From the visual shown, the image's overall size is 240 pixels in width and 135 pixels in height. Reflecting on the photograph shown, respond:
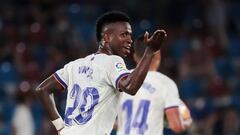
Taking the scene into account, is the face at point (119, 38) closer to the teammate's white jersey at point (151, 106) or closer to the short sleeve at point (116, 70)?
the short sleeve at point (116, 70)

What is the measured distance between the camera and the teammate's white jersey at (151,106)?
6.96m

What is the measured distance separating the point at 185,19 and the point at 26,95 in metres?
4.99

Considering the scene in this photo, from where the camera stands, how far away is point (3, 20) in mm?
14953

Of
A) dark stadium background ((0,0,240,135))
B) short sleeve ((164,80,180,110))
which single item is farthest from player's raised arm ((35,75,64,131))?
dark stadium background ((0,0,240,135))

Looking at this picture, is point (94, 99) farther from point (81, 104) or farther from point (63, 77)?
point (63, 77)

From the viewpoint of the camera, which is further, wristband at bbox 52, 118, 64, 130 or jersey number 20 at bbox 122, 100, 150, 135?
jersey number 20 at bbox 122, 100, 150, 135

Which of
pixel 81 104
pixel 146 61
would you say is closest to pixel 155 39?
pixel 146 61

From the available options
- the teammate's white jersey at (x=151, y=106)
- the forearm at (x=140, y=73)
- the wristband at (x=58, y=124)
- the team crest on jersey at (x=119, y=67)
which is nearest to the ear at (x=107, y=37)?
the team crest on jersey at (x=119, y=67)

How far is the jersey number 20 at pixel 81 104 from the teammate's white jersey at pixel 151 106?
1398 millimetres

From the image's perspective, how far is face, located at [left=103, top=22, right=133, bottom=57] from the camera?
552cm

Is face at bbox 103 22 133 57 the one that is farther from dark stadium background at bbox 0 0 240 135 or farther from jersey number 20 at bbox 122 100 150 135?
dark stadium background at bbox 0 0 240 135

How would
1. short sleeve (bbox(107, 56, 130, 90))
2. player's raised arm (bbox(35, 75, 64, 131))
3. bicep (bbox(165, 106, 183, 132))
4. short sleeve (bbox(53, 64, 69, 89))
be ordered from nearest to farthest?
1. short sleeve (bbox(107, 56, 130, 90))
2. short sleeve (bbox(53, 64, 69, 89))
3. player's raised arm (bbox(35, 75, 64, 131))
4. bicep (bbox(165, 106, 183, 132))

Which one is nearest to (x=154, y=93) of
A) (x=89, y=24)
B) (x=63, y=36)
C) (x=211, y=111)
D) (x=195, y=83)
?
(x=211, y=111)

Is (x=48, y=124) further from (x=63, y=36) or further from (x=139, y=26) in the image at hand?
(x=139, y=26)
